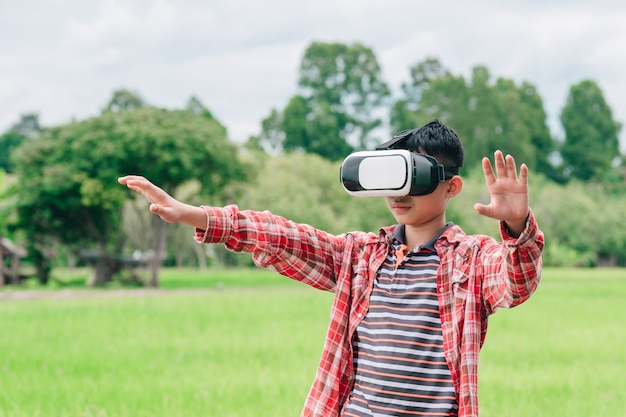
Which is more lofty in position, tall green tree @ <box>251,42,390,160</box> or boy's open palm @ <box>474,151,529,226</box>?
tall green tree @ <box>251,42,390,160</box>

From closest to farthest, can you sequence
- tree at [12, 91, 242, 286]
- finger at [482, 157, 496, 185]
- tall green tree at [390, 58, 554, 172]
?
finger at [482, 157, 496, 185] < tree at [12, 91, 242, 286] < tall green tree at [390, 58, 554, 172]

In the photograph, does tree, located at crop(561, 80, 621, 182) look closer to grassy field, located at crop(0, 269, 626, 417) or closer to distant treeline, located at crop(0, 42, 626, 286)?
distant treeline, located at crop(0, 42, 626, 286)

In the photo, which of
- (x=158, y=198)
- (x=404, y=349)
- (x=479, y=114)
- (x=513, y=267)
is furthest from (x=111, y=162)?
(x=479, y=114)

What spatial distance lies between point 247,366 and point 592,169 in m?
54.2

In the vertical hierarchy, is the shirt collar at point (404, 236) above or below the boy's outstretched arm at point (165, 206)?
below

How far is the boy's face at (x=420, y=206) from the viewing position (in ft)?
8.64

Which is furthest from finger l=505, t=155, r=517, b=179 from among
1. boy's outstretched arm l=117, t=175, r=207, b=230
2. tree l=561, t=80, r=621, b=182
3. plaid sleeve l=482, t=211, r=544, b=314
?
tree l=561, t=80, r=621, b=182

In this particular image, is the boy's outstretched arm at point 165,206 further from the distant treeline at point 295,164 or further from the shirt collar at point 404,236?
the distant treeline at point 295,164

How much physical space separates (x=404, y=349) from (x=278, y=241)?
1.79 feet

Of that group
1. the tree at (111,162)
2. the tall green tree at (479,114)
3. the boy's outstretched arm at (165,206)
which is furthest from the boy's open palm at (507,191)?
the tall green tree at (479,114)

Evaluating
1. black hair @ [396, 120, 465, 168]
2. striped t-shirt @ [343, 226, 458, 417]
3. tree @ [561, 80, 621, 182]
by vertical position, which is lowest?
striped t-shirt @ [343, 226, 458, 417]

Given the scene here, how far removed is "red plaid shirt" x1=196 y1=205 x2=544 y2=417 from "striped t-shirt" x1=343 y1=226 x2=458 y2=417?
35 millimetres

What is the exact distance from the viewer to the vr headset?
2445mm

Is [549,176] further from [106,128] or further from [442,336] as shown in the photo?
[442,336]
